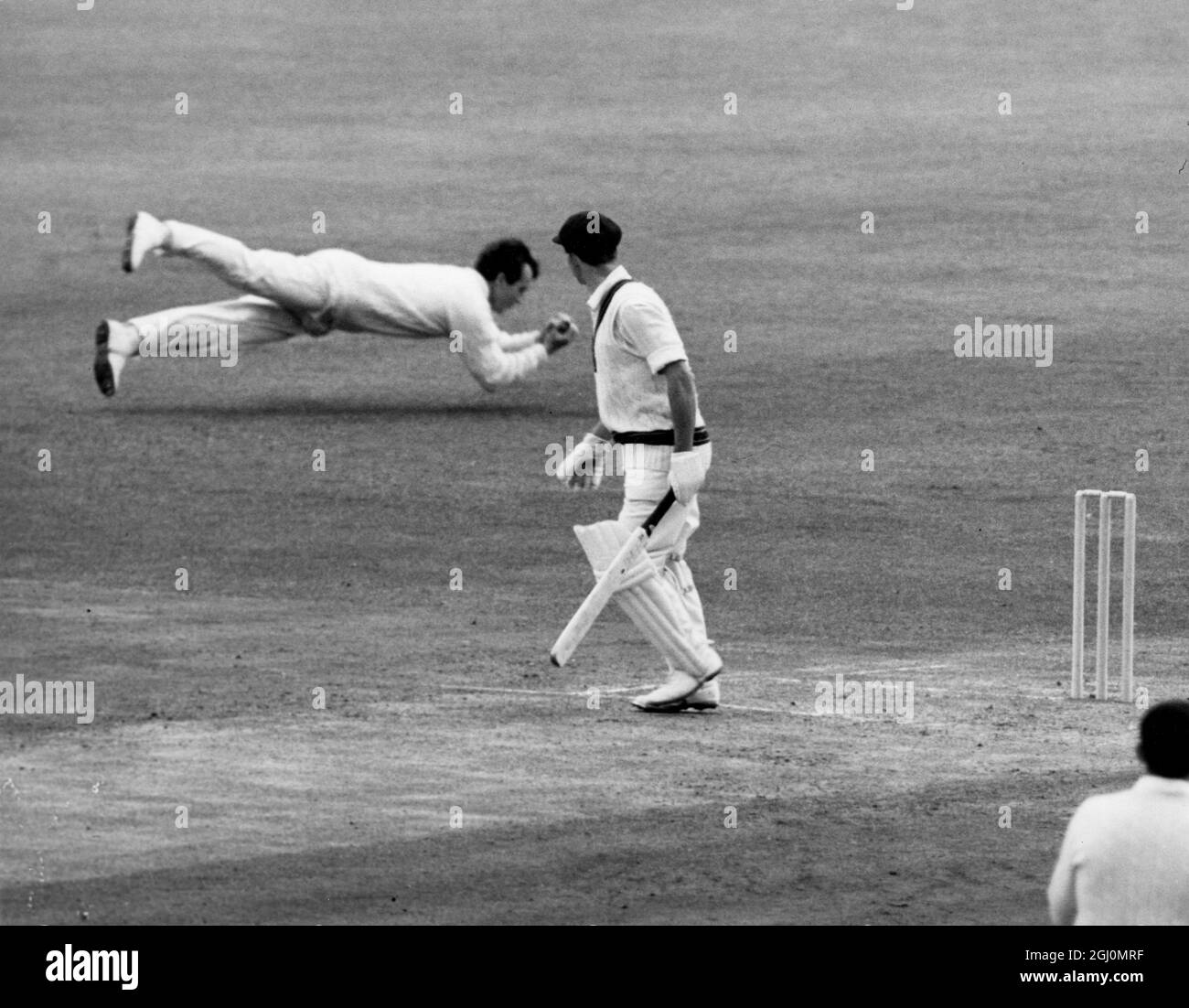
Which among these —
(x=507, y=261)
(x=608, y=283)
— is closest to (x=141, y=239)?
(x=507, y=261)

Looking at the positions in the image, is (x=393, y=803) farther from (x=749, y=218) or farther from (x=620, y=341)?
(x=749, y=218)

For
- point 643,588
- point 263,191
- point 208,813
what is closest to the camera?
point 208,813

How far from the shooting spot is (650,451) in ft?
46.9

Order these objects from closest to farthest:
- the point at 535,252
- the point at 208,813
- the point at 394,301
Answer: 1. the point at 208,813
2. the point at 394,301
3. the point at 535,252

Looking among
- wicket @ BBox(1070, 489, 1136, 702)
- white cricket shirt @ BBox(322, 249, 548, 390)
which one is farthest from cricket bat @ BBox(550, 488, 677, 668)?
white cricket shirt @ BBox(322, 249, 548, 390)

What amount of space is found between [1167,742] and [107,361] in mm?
15868

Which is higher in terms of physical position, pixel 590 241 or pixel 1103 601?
pixel 590 241

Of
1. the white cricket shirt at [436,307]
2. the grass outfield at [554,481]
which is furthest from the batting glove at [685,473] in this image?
the white cricket shirt at [436,307]

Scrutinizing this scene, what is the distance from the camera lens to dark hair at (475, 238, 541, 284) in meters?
21.9

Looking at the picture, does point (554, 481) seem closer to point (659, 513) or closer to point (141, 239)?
point (141, 239)

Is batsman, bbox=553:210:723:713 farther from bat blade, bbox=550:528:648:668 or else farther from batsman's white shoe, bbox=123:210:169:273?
batsman's white shoe, bbox=123:210:169:273
